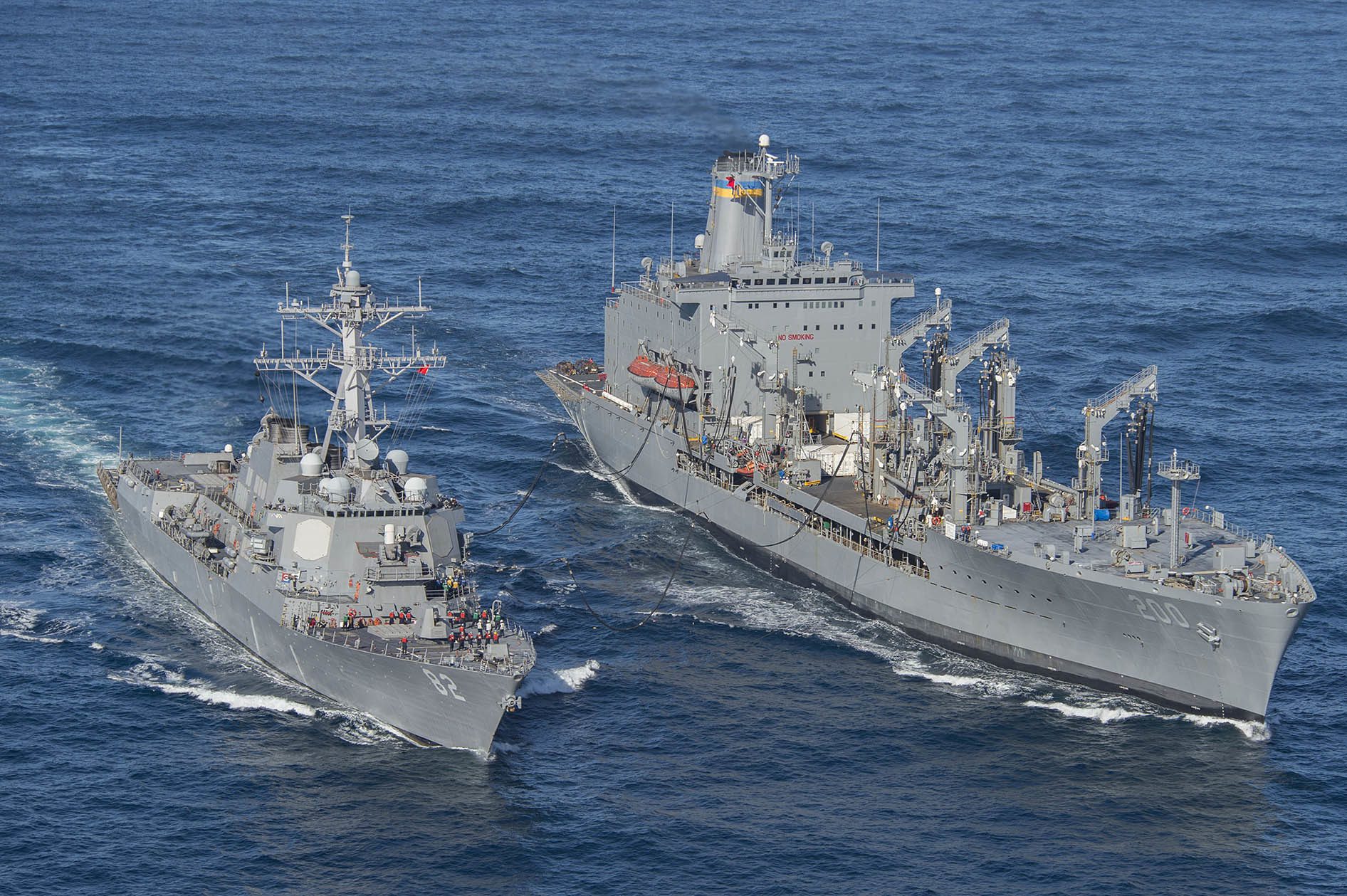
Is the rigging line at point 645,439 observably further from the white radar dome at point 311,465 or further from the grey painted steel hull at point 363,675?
the grey painted steel hull at point 363,675

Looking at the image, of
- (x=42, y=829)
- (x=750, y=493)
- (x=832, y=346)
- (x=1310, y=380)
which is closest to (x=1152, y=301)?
(x=1310, y=380)

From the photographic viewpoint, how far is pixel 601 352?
91688 mm

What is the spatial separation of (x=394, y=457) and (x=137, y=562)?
1409 cm

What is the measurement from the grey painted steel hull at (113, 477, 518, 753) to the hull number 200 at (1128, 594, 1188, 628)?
18.8 meters

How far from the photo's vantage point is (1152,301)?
92875 mm

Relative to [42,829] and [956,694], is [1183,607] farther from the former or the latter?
[42,829]

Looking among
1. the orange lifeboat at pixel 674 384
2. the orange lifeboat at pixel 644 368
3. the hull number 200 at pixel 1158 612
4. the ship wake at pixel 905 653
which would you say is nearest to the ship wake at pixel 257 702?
the ship wake at pixel 905 653

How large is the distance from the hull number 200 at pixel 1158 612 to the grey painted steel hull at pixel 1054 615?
4cm

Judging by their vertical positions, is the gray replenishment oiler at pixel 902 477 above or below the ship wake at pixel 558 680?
above

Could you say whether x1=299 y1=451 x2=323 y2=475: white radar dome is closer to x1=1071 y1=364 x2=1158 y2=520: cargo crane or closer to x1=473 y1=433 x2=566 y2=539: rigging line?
x1=473 y1=433 x2=566 y2=539: rigging line

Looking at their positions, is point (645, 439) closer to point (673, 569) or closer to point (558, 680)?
point (673, 569)

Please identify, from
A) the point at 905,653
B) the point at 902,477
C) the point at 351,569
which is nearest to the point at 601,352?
the point at 902,477

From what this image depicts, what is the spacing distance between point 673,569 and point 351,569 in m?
15.8

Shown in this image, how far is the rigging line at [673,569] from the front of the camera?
2509 inches
